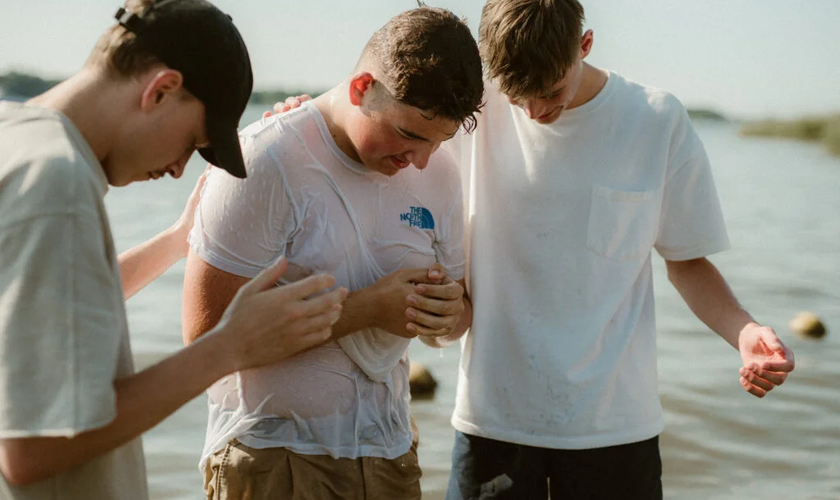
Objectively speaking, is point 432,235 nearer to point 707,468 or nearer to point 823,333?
point 707,468

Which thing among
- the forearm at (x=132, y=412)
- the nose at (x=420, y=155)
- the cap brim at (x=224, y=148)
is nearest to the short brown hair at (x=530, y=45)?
the nose at (x=420, y=155)

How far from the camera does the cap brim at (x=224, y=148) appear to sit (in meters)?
1.89

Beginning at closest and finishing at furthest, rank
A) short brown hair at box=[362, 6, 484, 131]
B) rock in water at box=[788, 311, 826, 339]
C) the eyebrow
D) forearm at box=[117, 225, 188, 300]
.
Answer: short brown hair at box=[362, 6, 484, 131] → forearm at box=[117, 225, 188, 300] → the eyebrow → rock in water at box=[788, 311, 826, 339]

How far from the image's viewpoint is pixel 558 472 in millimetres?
2918

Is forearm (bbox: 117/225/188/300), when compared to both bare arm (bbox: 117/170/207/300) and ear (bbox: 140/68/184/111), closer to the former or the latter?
bare arm (bbox: 117/170/207/300)

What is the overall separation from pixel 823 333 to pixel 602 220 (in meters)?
6.98

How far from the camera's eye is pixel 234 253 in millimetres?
2408

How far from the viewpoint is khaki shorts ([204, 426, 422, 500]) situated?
97.4 inches

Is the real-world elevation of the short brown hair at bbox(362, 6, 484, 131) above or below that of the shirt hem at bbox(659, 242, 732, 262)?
above

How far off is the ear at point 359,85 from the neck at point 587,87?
2.41 feet

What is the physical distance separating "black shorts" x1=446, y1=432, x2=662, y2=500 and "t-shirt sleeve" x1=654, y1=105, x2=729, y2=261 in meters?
0.63

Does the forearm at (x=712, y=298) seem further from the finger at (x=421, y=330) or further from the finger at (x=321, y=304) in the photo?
the finger at (x=321, y=304)

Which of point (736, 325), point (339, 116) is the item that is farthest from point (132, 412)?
point (736, 325)

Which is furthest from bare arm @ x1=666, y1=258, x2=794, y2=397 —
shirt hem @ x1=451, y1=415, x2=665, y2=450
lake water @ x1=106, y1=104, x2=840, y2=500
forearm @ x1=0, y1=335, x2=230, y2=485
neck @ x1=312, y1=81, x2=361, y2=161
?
lake water @ x1=106, y1=104, x2=840, y2=500
